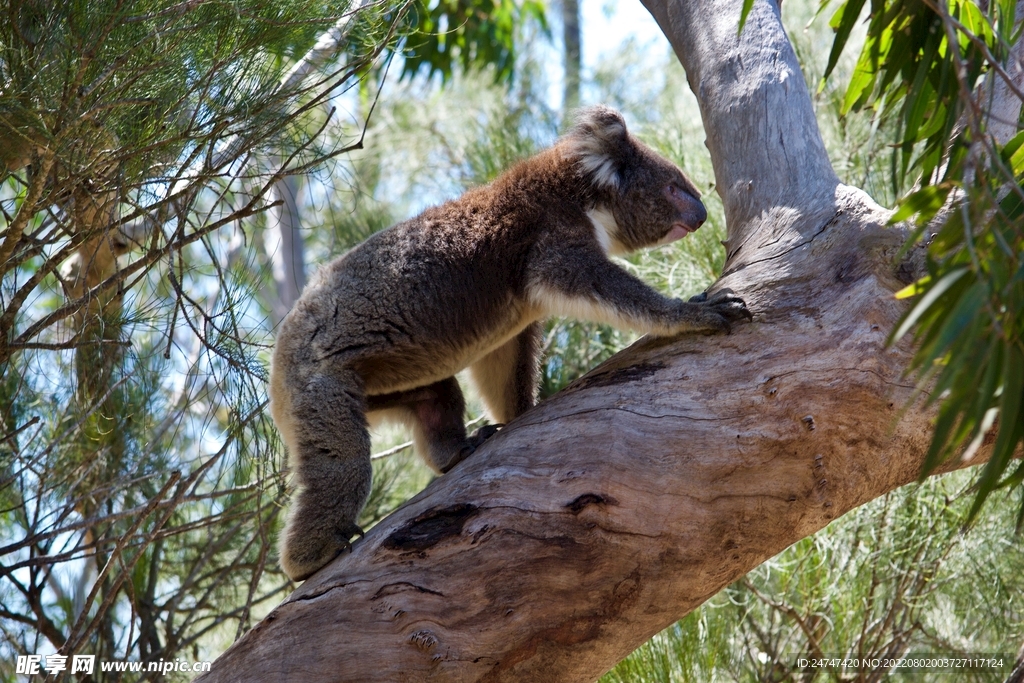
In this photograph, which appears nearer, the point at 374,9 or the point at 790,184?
the point at 790,184

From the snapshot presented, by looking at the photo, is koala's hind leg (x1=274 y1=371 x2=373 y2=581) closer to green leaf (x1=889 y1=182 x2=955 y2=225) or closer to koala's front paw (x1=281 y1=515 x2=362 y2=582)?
koala's front paw (x1=281 y1=515 x2=362 y2=582)

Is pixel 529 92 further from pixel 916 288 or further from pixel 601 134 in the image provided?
pixel 916 288

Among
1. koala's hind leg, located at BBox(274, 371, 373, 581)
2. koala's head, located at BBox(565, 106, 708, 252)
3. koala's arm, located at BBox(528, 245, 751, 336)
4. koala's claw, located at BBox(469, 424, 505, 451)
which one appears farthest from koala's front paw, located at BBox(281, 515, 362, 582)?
koala's head, located at BBox(565, 106, 708, 252)

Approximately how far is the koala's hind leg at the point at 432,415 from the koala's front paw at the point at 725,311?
1.15 m

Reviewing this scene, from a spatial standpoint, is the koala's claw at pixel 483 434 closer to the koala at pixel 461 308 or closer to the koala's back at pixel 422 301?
the koala at pixel 461 308

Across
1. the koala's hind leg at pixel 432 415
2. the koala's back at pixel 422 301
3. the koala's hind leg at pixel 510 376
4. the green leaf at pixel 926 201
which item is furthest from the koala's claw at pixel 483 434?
the green leaf at pixel 926 201

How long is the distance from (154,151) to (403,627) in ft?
5.59

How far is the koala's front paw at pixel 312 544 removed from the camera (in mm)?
2639

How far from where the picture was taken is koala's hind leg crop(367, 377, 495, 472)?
11.0 ft

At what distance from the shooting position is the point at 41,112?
2.46 metres

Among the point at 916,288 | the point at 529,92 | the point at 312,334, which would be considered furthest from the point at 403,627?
the point at 529,92

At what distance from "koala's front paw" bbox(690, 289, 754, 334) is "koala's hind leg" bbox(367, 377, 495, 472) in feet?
3.79

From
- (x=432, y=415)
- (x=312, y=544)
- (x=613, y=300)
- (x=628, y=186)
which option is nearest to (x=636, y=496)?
(x=613, y=300)

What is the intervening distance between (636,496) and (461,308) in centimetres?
113
